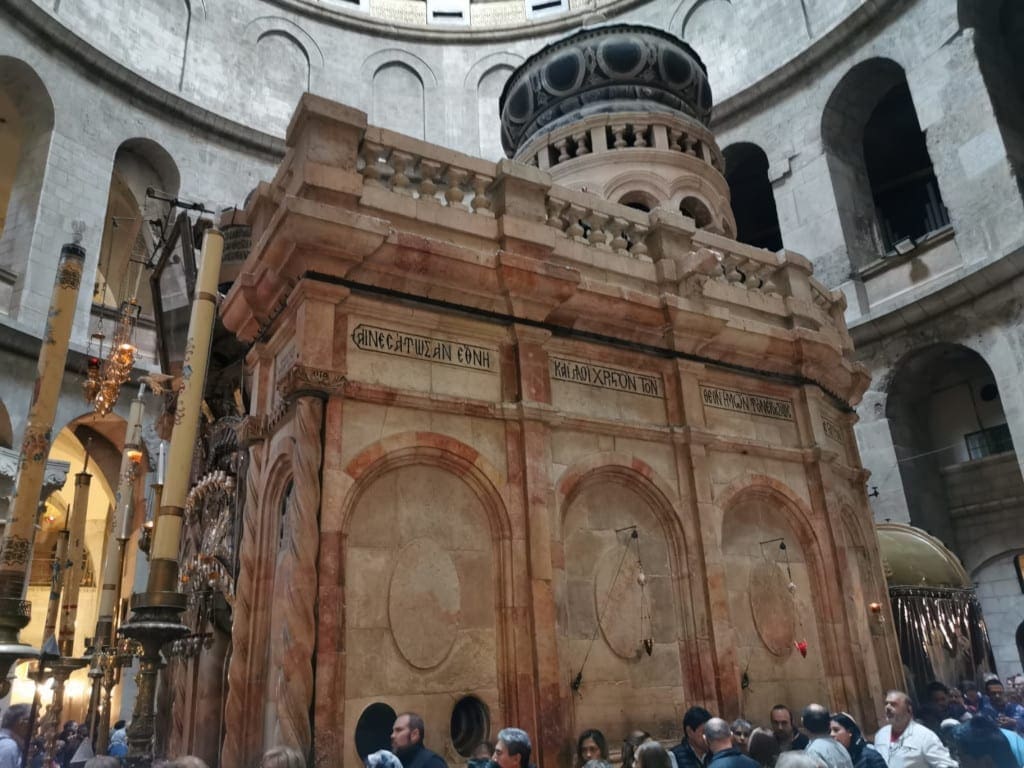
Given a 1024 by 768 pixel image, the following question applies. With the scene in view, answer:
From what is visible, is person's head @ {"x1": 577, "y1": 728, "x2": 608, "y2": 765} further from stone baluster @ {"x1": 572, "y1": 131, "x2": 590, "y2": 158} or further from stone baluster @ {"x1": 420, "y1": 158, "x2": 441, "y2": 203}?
stone baluster @ {"x1": 572, "y1": 131, "x2": 590, "y2": 158}

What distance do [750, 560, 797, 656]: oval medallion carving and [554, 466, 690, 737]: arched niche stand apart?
A: 124 cm

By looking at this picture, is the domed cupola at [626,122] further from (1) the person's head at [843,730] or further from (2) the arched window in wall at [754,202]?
(2) the arched window in wall at [754,202]

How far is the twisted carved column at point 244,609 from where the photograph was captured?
24.9 ft

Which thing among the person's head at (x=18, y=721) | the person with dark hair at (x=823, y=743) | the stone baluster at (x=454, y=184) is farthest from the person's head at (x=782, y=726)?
the person's head at (x=18, y=721)

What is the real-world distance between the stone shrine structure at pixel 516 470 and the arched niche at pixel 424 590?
2cm

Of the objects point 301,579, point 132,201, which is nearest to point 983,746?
point 301,579

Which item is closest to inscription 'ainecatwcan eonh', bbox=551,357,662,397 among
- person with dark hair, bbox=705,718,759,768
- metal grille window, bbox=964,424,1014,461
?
person with dark hair, bbox=705,718,759,768

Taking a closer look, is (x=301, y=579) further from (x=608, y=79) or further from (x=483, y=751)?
(x=608, y=79)

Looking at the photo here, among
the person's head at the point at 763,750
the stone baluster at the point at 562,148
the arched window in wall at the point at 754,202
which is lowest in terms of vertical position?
the person's head at the point at 763,750

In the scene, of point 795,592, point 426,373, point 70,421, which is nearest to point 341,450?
point 426,373

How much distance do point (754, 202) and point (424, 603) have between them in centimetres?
2756

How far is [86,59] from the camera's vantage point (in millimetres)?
22719

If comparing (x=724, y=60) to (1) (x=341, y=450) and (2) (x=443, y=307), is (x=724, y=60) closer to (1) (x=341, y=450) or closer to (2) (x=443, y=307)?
(2) (x=443, y=307)

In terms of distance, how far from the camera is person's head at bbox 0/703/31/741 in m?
7.02
